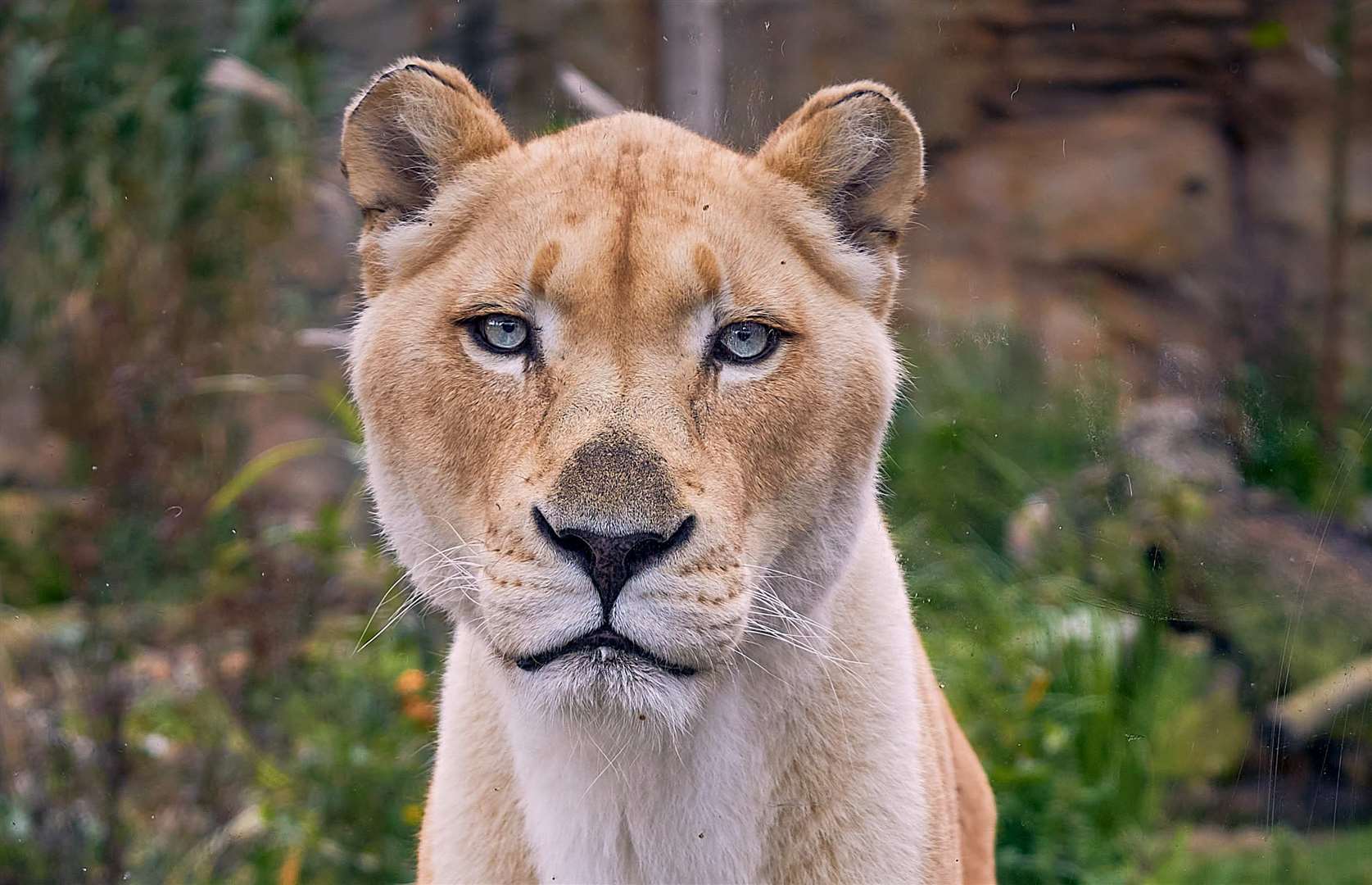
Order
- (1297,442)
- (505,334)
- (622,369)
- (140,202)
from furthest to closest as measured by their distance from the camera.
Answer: (140,202)
(1297,442)
(505,334)
(622,369)

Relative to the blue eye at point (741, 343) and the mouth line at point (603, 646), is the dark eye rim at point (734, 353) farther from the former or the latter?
the mouth line at point (603, 646)

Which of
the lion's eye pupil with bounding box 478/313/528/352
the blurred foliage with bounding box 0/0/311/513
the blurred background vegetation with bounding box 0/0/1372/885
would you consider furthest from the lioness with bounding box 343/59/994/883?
the blurred foliage with bounding box 0/0/311/513

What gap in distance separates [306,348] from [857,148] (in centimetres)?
647

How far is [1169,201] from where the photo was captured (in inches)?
322

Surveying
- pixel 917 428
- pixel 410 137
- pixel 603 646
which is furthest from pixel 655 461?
pixel 917 428

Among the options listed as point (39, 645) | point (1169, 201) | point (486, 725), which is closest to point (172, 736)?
point (39, 645)

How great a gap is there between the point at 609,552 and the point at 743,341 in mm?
471

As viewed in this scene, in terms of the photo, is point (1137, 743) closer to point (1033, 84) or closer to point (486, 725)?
point (486, 725)

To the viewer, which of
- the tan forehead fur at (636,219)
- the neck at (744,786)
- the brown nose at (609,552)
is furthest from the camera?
the neck at (744,786)

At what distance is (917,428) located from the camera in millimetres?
5734

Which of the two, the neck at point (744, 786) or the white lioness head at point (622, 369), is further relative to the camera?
the neck at point (744, 786)

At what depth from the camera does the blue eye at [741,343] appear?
223cm

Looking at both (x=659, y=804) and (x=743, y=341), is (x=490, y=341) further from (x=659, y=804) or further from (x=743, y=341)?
(x=659, y=804)

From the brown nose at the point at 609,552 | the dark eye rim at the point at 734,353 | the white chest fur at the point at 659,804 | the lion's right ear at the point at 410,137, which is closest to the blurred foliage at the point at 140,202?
the lion's right ear at the point at 410,137
